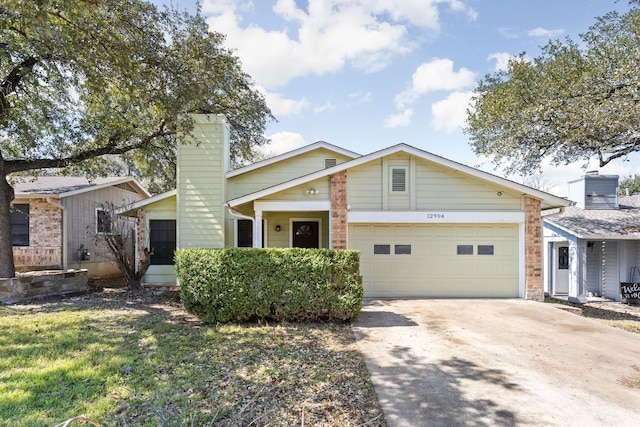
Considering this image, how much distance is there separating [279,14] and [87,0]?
5000 millimetres

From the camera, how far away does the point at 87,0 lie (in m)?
6.37

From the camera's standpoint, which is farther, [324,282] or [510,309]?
[510,309]

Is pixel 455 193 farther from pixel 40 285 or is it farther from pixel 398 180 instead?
pixel 40 285

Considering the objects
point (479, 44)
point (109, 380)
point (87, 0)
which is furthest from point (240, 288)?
point (479, 44)

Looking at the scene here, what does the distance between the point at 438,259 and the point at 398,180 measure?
98.2 inches

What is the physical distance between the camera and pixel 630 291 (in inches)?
464

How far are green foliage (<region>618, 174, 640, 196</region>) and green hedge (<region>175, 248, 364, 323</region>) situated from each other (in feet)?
116

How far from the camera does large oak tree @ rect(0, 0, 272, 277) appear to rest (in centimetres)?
695

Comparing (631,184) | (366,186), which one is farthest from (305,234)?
(631,184)

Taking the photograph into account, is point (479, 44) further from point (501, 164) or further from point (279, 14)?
point (279, 14)

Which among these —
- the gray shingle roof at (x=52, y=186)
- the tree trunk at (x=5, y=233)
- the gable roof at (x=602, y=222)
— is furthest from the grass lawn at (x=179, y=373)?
the gable roof at (x=602, y=222)

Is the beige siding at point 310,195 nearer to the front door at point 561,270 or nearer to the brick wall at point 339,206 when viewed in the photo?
the brick wall at point 339,206

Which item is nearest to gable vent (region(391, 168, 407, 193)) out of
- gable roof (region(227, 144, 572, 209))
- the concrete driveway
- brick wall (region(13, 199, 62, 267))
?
gable roof (region(227, 144, 572, 209))

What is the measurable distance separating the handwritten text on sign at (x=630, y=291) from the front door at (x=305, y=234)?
10862 mm
